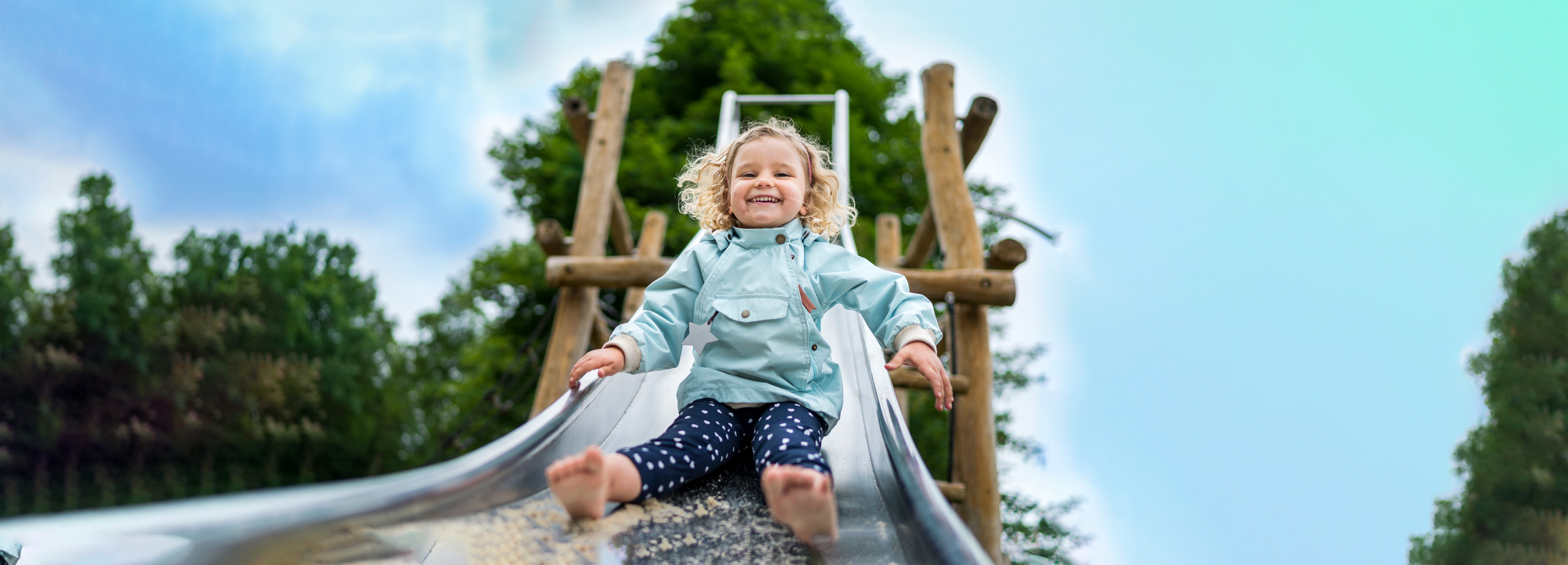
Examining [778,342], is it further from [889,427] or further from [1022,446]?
[1022,446]

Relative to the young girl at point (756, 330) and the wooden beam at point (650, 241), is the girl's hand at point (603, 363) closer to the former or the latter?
the young girl at point (756, 330)

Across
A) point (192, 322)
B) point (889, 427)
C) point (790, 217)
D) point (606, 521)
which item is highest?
point (192, 322)

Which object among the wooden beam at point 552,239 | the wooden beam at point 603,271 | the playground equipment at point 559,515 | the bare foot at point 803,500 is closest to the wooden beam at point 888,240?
the wooden beam at point 603,271

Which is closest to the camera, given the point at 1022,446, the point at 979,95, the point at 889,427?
the point at 889,427

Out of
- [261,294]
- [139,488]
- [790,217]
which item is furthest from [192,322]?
[790,217]

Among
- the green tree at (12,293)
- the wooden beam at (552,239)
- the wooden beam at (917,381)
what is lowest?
the wooden beam at (917,381)

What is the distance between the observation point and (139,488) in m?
14.8

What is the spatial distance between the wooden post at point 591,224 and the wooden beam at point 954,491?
170cm

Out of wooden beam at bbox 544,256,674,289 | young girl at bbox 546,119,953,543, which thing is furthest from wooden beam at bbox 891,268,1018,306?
young girl at bbox 546,119,953,543

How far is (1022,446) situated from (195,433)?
13.7 metres

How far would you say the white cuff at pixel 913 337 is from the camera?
166 centimetres

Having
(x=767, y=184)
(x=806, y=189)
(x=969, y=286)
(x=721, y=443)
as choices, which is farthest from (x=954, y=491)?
(x=721, y=443)

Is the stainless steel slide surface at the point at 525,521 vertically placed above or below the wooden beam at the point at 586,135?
below

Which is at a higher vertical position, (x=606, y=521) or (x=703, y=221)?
(x=703, y=221)
